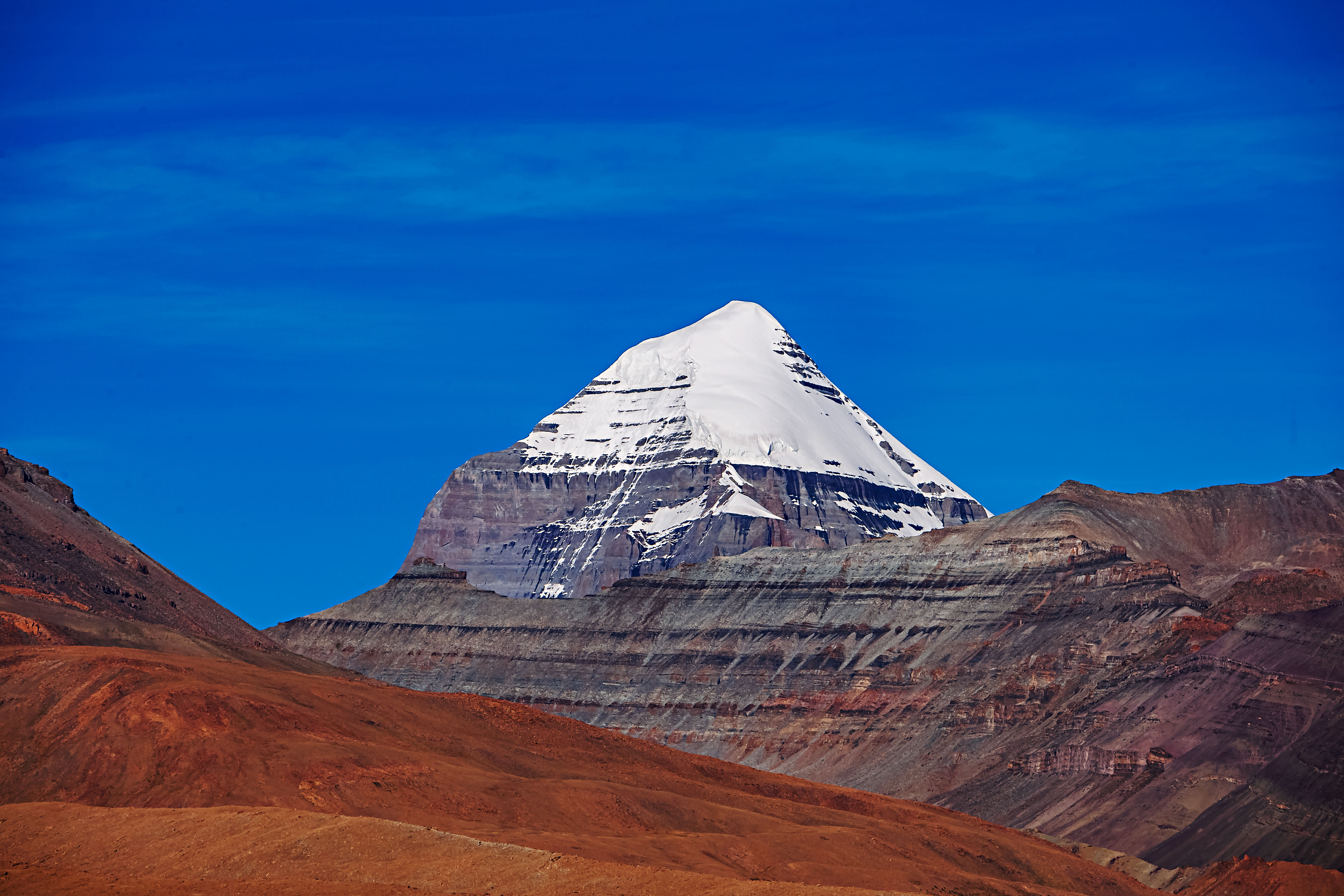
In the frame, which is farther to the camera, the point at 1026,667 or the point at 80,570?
the point at 1026,667

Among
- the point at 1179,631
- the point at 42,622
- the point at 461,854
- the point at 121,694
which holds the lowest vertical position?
the point at 461,854

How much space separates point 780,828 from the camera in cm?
7188

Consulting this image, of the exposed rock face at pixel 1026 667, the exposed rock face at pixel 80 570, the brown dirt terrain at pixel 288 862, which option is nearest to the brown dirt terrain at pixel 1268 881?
the exposed rock face at pixel 1026 667

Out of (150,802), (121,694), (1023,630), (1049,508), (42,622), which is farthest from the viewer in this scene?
(1049,508)

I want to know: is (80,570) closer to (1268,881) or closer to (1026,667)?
(1268,881)

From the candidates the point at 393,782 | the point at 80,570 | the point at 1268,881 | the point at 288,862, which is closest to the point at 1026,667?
the point at 1268,881

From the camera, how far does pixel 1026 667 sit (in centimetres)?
14200

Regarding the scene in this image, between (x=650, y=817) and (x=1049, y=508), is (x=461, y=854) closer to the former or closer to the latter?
(x=650, y=817)

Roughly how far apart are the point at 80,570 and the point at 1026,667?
70579 millimetres

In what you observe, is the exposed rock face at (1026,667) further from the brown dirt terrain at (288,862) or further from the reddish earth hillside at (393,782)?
the brown dirt terrain at (288,862)

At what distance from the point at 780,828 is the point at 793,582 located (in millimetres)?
108019

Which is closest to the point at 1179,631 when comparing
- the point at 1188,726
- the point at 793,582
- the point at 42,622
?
the point at 1188,726

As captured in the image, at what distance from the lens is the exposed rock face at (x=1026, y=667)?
353ft

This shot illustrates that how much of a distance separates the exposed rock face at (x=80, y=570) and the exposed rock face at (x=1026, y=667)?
1986 inches
